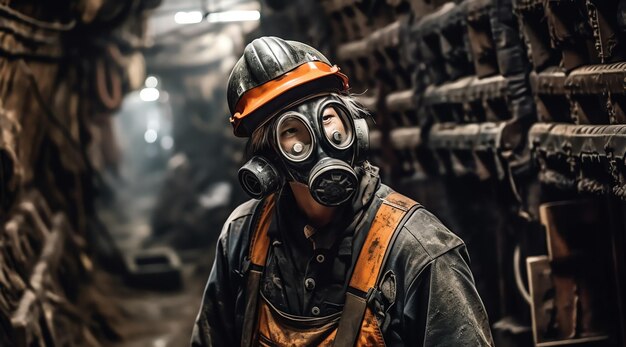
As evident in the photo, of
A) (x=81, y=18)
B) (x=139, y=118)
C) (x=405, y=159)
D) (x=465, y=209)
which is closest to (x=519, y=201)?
(x=465, y=209)

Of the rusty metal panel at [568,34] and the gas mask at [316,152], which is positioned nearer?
the gas mask at [316,152]

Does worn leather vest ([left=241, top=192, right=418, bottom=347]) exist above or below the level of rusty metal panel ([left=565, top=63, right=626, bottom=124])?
below

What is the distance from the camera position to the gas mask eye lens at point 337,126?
311 centimetres

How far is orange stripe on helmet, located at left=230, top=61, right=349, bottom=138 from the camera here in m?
3.18

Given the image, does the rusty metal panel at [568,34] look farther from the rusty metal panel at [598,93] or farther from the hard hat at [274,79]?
the hard hat at [274,79]

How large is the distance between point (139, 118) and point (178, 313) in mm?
30402

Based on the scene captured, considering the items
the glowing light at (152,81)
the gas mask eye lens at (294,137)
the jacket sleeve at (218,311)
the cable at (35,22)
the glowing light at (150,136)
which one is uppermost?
the cable at (35,22)

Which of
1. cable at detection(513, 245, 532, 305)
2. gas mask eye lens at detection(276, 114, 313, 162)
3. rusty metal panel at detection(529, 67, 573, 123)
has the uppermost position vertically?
gas mask eye lens at detection(276, 114, 313, 162)

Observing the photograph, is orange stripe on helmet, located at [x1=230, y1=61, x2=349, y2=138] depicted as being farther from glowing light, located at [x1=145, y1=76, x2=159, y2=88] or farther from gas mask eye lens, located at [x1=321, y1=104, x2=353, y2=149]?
glowing light, located at [x1=145, y1=76, x2=159, y2=88]

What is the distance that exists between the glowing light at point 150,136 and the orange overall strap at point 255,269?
117 feet

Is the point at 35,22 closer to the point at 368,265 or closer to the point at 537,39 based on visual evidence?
the point at 537,39

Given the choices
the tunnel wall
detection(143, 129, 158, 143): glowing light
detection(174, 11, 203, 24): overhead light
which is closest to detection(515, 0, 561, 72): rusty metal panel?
the tunnel wall

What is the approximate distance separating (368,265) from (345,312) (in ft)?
0.63

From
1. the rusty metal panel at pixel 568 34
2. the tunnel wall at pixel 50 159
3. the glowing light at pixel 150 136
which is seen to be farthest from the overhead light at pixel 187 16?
the glowing light at pixel 150 136
